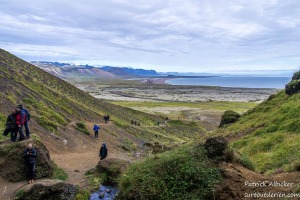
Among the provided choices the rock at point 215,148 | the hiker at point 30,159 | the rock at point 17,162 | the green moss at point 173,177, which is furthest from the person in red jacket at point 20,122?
the rock at point 215,148

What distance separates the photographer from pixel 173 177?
13461 millimetres

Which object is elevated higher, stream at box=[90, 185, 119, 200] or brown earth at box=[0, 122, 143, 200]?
stream at box=[90, 185, 119, 200]

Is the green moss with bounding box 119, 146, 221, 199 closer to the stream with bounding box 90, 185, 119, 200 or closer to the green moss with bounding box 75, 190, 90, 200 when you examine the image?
the green moss with bounding box 75, 190, 90, 200

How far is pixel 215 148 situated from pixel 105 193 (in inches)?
311

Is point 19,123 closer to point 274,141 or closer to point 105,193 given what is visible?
point 105,193

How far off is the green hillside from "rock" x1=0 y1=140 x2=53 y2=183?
12.1m

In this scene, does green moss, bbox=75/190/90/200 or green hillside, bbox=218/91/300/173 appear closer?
green moss, bbox=75/190/90/200

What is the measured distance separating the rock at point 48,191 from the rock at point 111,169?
14.2ft

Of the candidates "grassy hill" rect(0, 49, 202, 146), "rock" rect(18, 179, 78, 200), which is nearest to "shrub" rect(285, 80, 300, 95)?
"grassy hill" rect(0, 49, 202, 146)

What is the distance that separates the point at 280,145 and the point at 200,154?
27.7ft

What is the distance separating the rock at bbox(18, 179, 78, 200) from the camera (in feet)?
50.9

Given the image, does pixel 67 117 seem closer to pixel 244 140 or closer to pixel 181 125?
pixel 244 140

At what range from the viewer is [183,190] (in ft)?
42.9

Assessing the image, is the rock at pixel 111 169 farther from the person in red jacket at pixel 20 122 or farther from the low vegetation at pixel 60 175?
the person in red jacket at pixel 20 122
